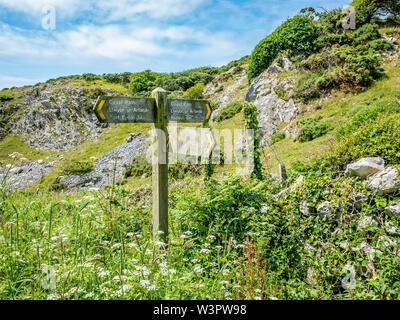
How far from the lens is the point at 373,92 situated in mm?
12219

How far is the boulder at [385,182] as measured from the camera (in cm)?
320

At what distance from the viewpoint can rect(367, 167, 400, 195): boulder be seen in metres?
3.20

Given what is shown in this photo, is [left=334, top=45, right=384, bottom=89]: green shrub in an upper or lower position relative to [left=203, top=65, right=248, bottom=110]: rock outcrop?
lower

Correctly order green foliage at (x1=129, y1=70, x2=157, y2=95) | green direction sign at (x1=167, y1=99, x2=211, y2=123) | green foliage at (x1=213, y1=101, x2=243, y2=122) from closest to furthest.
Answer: green direction sign at (x1=167, y1=99, x2=211, y2=123)
green foliage at (x1=213, y1=101, x2=243, y2=122)
green foliage at (x1=129, y1=70, x2=157, y2=95)

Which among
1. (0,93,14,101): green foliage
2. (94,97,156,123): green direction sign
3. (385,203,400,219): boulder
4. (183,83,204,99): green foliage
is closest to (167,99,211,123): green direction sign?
(94,97,156,123): green direction sign

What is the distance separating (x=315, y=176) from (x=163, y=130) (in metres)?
2.45

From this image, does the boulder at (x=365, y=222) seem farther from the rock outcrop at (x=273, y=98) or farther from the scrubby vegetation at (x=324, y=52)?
the scrubby vegetation at (x=324, y=52)

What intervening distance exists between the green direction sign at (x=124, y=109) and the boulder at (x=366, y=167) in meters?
2.94

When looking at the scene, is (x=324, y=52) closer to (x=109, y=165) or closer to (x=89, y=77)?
(x=109, y=165)

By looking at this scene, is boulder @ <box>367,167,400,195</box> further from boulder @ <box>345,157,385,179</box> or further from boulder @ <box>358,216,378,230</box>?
boulder @ <box>358,216,378,230</box>

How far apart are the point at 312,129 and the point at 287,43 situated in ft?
37.8

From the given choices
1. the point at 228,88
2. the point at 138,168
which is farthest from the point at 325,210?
the point at 228,88

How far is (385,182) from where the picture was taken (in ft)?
10.7

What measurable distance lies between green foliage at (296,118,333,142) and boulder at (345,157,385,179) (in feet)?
26.6
